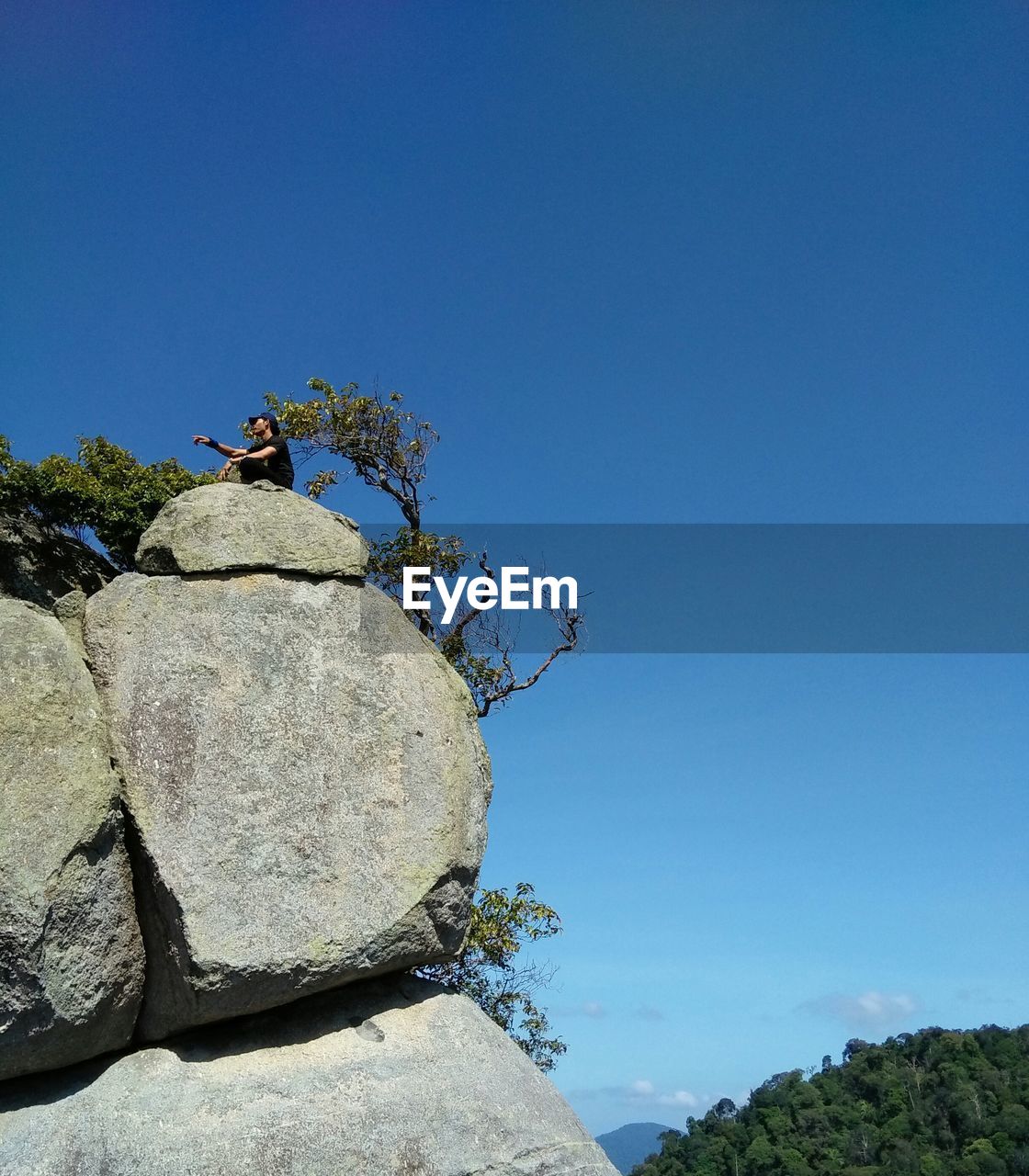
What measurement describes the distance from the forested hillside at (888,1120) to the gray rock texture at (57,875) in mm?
55162

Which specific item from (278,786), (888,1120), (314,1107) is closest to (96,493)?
(278,786)

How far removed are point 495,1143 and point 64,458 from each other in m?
10.9

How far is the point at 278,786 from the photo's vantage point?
43.5ft

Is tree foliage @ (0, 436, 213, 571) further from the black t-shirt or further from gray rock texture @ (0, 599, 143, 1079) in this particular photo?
gray rock texture @ (0, 599, 143, 1079)

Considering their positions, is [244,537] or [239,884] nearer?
[239,884]

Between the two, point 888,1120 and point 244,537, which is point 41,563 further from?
point 888,1120

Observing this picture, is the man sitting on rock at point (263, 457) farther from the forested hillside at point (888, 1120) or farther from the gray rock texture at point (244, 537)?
the forested hillside at point (888, 1120)

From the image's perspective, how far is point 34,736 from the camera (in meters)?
12.2

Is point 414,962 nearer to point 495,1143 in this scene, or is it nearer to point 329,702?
point 495,1143

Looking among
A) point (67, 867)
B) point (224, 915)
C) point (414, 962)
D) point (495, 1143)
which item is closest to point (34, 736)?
point (67, 867)

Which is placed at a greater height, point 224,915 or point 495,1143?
point 224,915

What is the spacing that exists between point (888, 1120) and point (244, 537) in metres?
62.3

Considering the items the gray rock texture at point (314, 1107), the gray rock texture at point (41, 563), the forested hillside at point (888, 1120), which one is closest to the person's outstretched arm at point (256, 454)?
the gray rock texture at point (41, 563)

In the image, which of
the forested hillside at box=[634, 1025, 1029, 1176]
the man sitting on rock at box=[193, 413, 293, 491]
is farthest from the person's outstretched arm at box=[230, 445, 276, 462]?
the forested hillside at box=[634, 1025, 1029, 1176]
